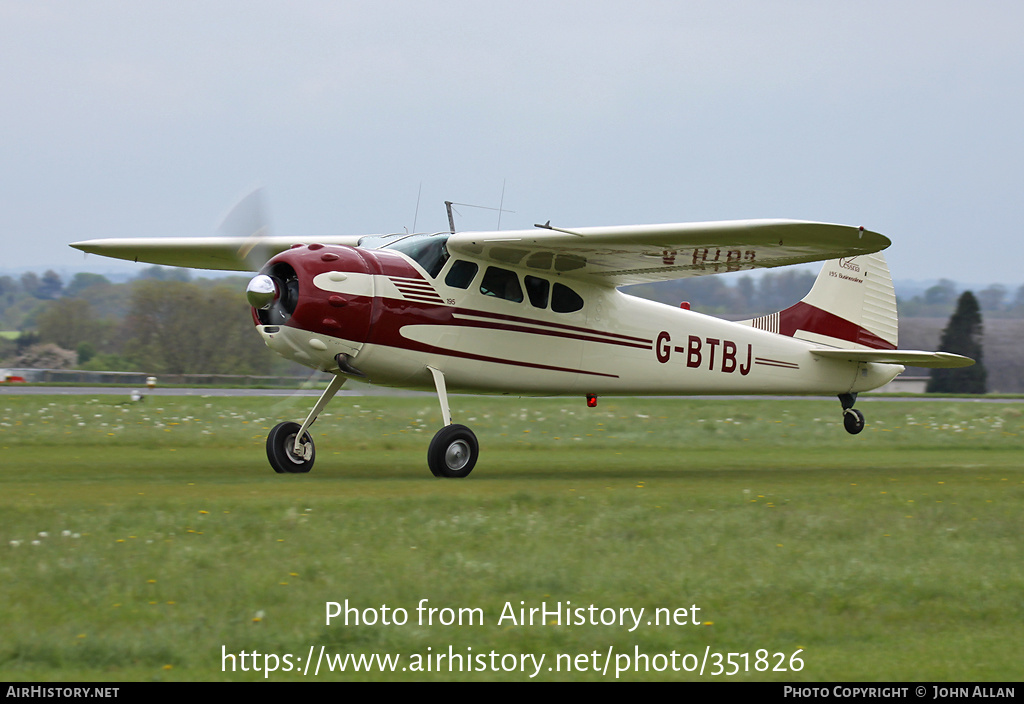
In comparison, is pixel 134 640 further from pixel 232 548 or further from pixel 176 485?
pixel 176 485

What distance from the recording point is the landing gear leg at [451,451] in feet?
41.8

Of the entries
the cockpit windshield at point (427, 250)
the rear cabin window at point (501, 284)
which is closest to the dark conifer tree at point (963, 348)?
the rear cabin window at point (501, 284)

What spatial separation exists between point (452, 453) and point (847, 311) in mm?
8974

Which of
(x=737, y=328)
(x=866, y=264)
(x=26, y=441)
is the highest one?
(x=866, y=264)

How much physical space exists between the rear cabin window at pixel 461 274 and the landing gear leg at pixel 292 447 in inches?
→ 73.5

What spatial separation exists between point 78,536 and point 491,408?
1654 cm

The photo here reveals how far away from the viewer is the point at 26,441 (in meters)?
17.1

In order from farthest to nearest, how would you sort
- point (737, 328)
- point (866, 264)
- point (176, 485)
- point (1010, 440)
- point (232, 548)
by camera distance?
point (1010, 440), point (866, 264), point (737, 328), point (176, 485), point (232, 548)

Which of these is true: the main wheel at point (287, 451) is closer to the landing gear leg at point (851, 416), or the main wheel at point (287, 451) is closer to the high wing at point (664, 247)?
the high wing at point (664, 247)

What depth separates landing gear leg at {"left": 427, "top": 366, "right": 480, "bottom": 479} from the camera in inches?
501

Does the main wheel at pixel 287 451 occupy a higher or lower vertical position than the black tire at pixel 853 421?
lower

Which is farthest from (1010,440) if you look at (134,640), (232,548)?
(134,640)
